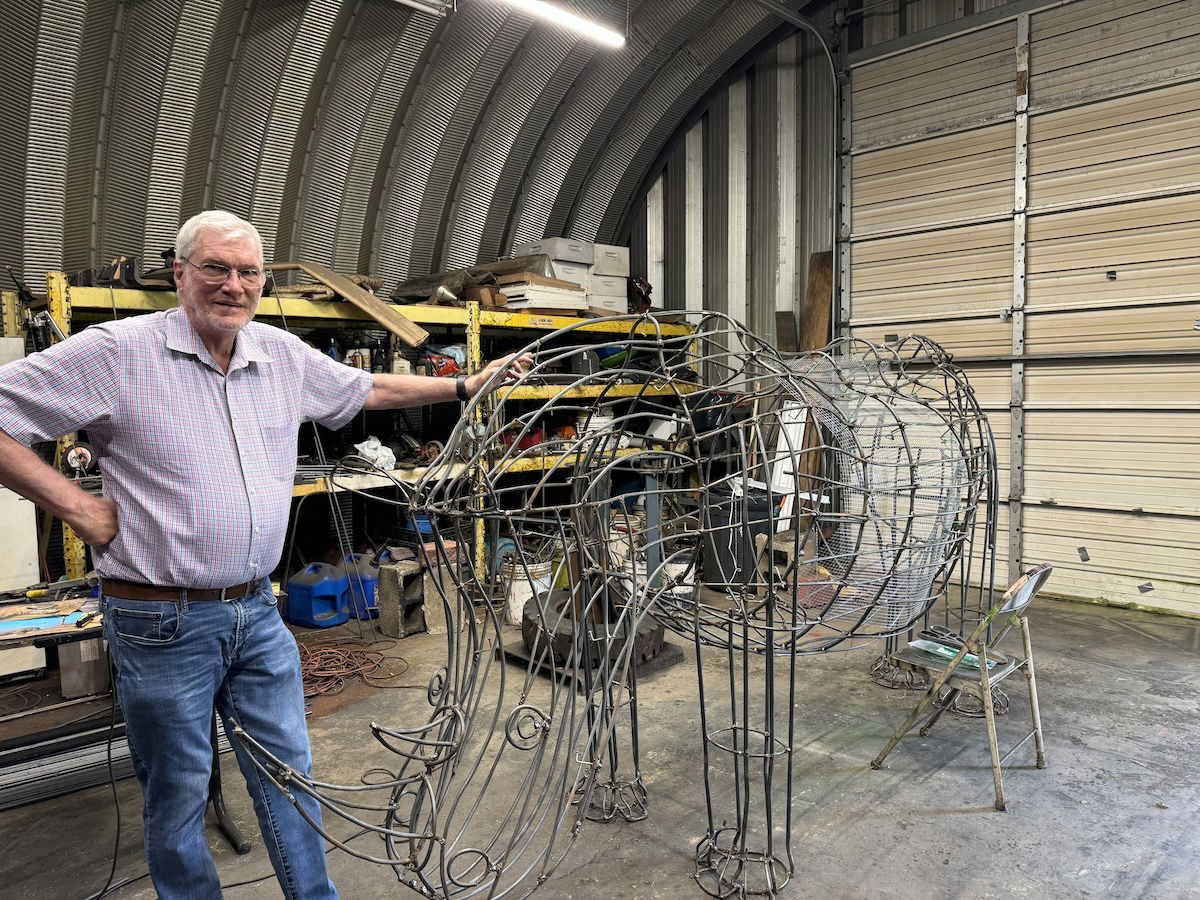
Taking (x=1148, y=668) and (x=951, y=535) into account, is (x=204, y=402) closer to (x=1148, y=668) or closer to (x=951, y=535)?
(x=951, y=535)

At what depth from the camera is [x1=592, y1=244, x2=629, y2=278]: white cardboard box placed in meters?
7.70

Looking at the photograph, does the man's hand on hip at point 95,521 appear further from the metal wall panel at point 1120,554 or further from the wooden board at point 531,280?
the metal wall panel at point 1120,554

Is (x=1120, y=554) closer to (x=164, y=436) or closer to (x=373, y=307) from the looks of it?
(x=373, y=307)

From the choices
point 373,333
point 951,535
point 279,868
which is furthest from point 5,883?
point 373,333

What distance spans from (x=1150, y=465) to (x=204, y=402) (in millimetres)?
6568

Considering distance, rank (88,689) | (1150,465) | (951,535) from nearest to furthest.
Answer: (951,535) → (88,689) → (1150,465)

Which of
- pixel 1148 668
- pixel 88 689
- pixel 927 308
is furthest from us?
pixel 927 308

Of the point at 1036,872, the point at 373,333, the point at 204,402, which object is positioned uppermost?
the point at 373,333

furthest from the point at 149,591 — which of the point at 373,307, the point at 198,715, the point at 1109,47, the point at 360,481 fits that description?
the point at 1109,47

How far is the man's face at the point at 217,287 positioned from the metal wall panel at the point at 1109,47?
6584 millimetres

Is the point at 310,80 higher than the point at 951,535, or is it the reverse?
the point at 310,80

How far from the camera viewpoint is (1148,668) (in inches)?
187

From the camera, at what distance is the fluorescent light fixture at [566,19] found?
201 inches

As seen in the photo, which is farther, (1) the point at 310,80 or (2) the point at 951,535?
(1) the point at 310,80
